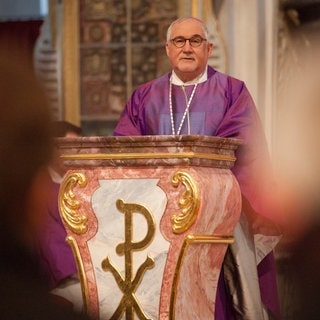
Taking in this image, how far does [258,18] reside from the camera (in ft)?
28.3

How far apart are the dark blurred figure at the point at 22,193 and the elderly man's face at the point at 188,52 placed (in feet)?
9.66

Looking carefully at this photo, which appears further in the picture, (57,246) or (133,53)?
(133,53)

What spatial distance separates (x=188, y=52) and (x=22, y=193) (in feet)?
9.94

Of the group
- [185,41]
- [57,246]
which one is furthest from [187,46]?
[57,246]

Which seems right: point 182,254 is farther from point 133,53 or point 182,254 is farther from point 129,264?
point 133,53

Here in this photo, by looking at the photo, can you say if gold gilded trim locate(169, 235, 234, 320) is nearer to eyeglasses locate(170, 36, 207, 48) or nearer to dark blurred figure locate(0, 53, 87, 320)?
eyeglasses locate(170, 36, 207, 48)

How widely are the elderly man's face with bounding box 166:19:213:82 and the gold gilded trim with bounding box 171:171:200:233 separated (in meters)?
0.79

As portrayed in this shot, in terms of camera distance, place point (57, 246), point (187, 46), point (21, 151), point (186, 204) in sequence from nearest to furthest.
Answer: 1. point (21, 151)
2. point (186, 204)
3. point (187, 46)
4. point (57, 246)

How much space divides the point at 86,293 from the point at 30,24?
7139 millimetres

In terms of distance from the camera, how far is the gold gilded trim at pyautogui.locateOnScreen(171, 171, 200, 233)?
11.0ft

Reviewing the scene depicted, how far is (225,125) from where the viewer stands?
157 inches

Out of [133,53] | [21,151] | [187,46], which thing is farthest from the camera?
[133,53]

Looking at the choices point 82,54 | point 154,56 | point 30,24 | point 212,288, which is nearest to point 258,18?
point 154,56

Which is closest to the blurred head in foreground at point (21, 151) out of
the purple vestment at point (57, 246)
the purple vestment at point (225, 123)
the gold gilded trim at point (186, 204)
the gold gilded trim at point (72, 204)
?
the gold gilded trim at point (186, 204)
